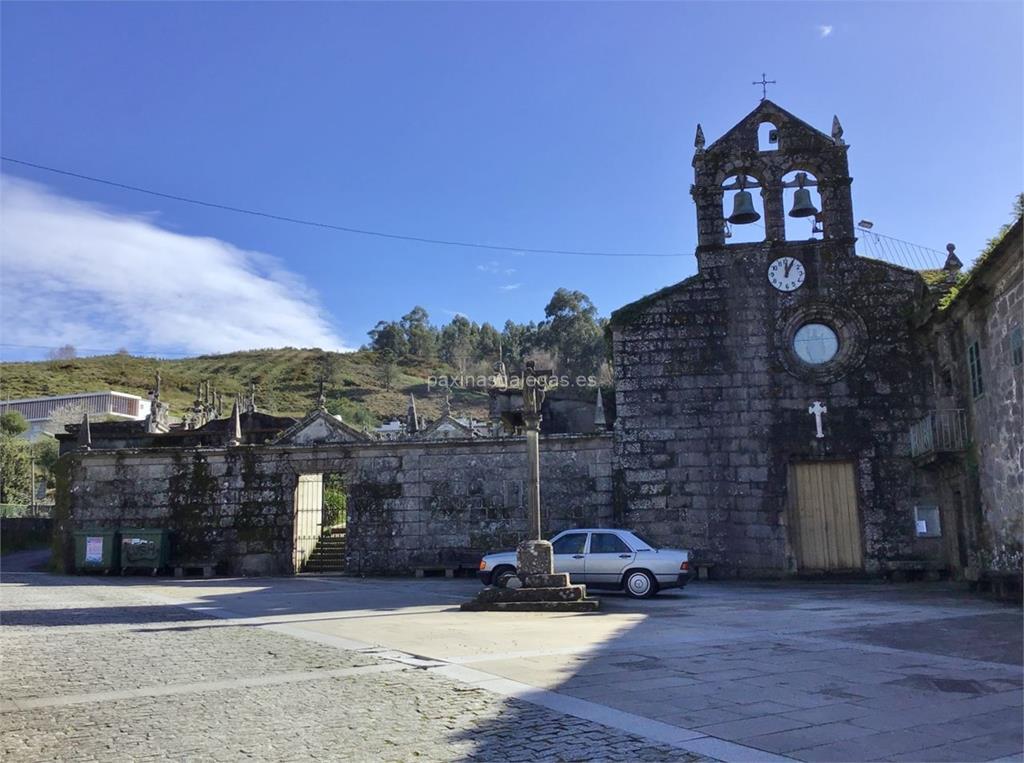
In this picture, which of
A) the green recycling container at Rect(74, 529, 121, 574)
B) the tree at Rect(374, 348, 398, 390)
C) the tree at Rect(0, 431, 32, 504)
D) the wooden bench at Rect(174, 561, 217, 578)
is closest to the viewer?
the wooden bench at Rect(174, 561, 217, 578)

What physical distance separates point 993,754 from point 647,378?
1465 centimetres

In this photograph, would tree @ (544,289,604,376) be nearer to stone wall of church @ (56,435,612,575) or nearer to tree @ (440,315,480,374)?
tree @ (440,315,480,374)

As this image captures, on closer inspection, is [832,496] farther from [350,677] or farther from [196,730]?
[196,730]

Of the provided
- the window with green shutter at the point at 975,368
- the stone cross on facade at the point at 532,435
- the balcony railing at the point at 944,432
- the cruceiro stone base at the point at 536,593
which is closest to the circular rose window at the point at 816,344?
the balcony railing at the point at 944,432

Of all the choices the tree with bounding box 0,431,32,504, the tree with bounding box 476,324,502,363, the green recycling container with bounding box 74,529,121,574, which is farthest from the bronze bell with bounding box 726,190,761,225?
the tree with bounding box 476,324,502,363

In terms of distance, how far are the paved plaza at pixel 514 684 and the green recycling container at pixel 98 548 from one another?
26.8ft

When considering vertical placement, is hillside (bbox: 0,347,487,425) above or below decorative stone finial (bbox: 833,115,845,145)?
above

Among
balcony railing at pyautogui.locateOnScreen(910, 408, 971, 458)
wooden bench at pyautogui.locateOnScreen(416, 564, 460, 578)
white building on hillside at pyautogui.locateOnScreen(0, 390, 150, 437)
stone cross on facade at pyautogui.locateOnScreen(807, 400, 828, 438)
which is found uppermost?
white building on hillside at pyautogui.locateOnScreen(0, 390, 150, 437)

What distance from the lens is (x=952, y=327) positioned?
671 inches

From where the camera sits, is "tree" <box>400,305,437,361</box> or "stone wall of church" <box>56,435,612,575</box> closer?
"stone wall of church" <box>56,435,612,575</box>

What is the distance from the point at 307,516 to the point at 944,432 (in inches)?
608

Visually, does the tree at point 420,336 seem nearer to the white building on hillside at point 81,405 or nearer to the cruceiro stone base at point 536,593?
the white building on hillside at point 81,405

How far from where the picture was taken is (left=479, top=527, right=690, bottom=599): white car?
14.9 metres

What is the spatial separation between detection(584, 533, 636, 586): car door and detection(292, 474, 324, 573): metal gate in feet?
28.6
